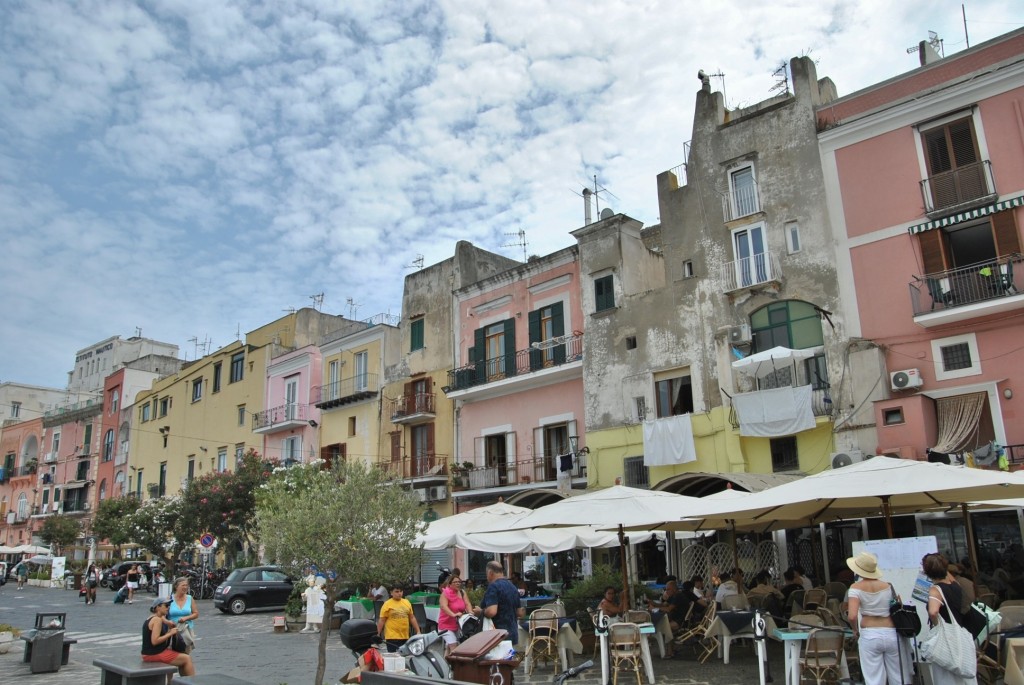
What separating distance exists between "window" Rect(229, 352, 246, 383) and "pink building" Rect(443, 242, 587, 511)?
1729 centimetres

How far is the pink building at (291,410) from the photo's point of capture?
38.8 m

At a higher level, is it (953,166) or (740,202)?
(740,202)

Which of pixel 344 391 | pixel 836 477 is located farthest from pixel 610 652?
pixel 344 391

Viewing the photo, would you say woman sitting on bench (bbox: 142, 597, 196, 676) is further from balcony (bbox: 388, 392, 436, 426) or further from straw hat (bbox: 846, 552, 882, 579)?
balcony (bbox: 388, 392, 436, 426)

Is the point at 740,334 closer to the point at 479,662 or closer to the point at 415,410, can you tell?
the point at 415,410

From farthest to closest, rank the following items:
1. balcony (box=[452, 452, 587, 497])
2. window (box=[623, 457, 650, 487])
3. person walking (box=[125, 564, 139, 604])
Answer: person walking (box=[125, 564, 139, 604]) < balcony (box=[452, 452, 587, 497]) < window (box=[623, 457, 650, 487])

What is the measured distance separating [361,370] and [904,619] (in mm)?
30424

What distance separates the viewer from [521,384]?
29.0m

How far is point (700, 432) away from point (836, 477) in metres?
12.7

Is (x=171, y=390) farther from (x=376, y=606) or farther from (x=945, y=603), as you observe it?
(x=945, y=603)

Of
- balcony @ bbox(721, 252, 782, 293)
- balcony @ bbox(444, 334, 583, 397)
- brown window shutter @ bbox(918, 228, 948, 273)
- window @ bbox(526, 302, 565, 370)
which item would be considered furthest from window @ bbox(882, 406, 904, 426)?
window @ bbox(526, 302, 565, 370)

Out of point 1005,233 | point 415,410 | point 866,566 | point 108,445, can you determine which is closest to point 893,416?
point 1005,233

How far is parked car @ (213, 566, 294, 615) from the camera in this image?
1043 inches

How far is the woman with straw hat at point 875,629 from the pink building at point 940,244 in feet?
36.5
